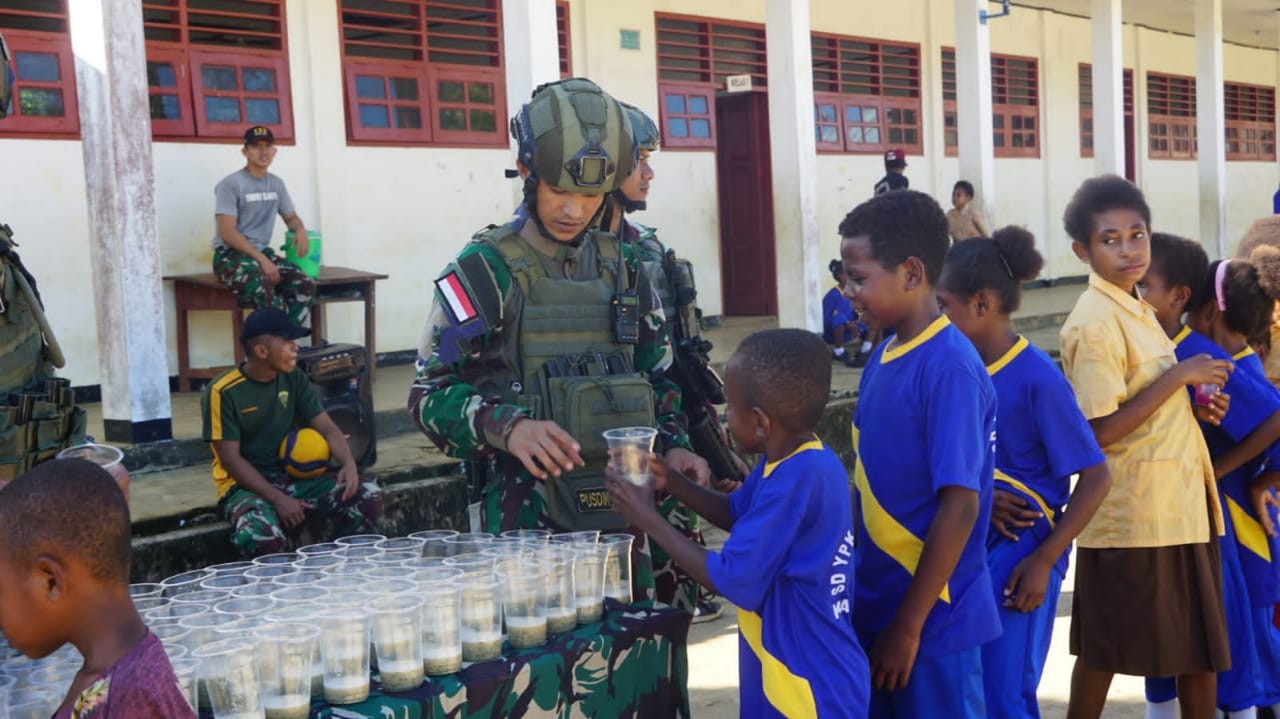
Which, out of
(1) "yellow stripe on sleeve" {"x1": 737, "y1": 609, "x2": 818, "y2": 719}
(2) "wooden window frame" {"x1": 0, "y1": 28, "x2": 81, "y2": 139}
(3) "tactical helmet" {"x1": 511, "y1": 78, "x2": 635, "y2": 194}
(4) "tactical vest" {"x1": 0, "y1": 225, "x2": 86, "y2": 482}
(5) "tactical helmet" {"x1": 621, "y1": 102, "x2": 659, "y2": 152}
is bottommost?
(1) "yellow stripe on sleeve" {"x1": 737, "y1": 609, "x2": 818, "y2": 719}

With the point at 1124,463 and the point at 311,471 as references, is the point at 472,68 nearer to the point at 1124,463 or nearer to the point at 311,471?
the point at 311,471

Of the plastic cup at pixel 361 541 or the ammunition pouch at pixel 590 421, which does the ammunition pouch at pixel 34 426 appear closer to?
the plastic cup at pixel 361 541

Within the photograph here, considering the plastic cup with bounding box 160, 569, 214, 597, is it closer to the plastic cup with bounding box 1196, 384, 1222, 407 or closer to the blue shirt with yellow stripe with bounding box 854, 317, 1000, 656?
the blue shirt with yellow stripe with bounding box 854, 317, 1000, 656

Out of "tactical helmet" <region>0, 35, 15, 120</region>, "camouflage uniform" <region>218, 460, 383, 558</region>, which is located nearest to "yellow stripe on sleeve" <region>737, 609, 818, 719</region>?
"tactical helmet" <region>0, 35, 15, 120</region>

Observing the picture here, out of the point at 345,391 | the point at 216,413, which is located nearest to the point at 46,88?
the point at 345,391

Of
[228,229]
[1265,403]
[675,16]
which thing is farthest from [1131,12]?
[1265,403]

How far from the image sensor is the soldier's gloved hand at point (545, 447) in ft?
9.05

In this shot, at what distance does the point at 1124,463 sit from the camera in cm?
351

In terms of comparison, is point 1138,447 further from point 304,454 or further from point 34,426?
point 304,454

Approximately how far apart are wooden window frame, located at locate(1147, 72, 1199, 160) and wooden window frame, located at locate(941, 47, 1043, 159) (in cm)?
306

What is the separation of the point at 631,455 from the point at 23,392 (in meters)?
1.66

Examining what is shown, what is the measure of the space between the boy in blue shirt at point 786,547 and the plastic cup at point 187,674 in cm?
89

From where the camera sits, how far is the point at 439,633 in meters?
2.35

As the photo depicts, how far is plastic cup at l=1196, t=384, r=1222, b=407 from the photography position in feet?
11.9
